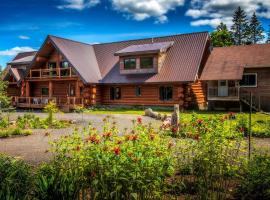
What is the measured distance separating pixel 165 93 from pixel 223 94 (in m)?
5.66

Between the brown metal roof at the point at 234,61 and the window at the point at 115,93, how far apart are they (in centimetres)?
953

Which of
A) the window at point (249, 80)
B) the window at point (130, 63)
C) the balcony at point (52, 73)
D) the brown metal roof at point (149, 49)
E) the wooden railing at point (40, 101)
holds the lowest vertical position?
the wooden railing at point (40, 101)

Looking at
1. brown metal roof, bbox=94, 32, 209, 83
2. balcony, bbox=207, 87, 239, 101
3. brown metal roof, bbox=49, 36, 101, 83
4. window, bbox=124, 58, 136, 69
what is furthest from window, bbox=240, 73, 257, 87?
brown metal roof, bbox=49, 36, 101, 83

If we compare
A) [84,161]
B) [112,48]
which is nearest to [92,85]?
[112,48]

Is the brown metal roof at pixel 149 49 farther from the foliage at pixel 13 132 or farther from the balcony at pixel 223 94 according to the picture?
the foliage at pixel 13 132

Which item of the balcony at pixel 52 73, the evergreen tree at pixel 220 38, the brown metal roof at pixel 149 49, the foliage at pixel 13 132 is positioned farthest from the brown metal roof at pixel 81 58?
the evergreen tree at pixel 220 38

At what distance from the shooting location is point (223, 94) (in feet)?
96.6

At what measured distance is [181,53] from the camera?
105 ft

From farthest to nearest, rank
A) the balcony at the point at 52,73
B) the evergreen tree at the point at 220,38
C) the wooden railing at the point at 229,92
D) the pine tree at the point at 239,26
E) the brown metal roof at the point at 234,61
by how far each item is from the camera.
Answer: the pine tree at the point at 239,26 < the evergreen tree at the point at 220,38 < the balcony at the point at 52,73 < the wooden railing at the point at 229,92 < the brown metal roof at the point at 234,61

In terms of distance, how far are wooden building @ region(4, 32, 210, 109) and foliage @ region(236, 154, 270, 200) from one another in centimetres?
2275

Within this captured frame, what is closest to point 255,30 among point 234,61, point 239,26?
point 239,26

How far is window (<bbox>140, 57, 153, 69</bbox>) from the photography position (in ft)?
104

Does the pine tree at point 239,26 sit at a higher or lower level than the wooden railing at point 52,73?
higher

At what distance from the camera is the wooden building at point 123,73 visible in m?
30.4
